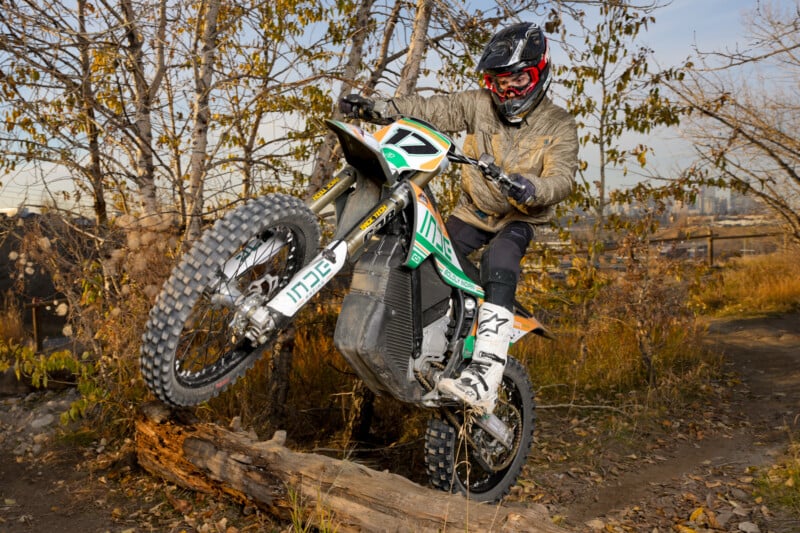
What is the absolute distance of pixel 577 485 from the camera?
15.0 feet

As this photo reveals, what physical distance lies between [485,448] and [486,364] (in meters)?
0.78

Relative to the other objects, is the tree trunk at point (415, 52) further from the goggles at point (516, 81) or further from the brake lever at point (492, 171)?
the brake lever at point (492, 171)

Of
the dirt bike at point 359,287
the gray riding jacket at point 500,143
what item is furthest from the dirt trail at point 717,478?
the gray riding jacket at point 500,143

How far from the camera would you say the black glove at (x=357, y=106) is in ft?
11.4

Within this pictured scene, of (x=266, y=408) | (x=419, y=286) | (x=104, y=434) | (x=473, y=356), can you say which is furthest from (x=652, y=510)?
(x=104, y=434)

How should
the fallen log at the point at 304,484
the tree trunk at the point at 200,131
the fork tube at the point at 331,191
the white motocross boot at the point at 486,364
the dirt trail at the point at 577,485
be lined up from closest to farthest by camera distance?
the fallen log at the point at 304,484 < the fork tube at the point at 331,191 < the white motocross boot at the point at 486,364 < the dirt trail at the point at 577,485 < the tree trunk at the point at 200,131

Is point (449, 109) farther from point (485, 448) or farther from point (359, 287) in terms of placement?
point (485, 448)

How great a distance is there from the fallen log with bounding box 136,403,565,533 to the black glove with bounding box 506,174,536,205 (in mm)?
1369

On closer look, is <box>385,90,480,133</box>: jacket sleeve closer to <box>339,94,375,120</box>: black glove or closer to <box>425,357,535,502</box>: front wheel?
<box>339,94,375,120</box>: black glove

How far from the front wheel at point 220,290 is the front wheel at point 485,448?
115cm

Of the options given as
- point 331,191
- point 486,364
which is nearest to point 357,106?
point 331,191

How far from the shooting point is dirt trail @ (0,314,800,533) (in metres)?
3.65

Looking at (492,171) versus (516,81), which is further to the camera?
(516,81)

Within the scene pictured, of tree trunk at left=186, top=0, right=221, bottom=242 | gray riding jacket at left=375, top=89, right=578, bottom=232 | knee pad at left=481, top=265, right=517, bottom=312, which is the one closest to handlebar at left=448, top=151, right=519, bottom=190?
gray riding jacket at left=375, top=89, right=578, bottom=232
